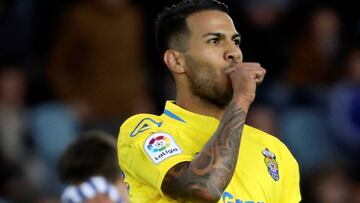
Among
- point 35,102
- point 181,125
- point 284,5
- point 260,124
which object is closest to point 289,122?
point 260,124

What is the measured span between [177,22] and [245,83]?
53cm

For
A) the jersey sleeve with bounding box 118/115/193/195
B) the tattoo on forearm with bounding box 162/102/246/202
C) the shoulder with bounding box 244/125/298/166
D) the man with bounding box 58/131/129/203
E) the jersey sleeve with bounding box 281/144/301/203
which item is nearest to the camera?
the tattoo on forearm with bounding box 162/102/246/202

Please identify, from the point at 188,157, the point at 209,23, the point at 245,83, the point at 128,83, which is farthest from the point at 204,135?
the point at 128,83

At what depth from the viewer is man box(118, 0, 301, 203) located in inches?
199

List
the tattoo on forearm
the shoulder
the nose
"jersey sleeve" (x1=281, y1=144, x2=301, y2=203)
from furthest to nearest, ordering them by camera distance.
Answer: the shoulder → "jersey sleeve" (x1=281, y1=144, x2=301, y2=203) → the nose → the tattoo on forearm

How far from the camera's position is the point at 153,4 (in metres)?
11.3

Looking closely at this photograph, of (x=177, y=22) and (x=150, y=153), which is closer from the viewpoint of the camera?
(x=150, y=153)

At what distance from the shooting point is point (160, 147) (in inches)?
205

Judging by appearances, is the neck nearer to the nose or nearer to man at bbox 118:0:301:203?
man at bbox 118:0:301:203

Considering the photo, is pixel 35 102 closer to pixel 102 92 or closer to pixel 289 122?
pixel 102 92

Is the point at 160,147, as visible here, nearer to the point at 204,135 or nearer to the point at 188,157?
the point at 188,157

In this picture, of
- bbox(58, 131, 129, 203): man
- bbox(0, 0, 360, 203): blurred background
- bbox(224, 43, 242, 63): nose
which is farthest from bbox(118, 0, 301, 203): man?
bbox(0, 0, 360, 203): blurred background

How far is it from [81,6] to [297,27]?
2111mm

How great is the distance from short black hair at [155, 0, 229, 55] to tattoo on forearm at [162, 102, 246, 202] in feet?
1.70
